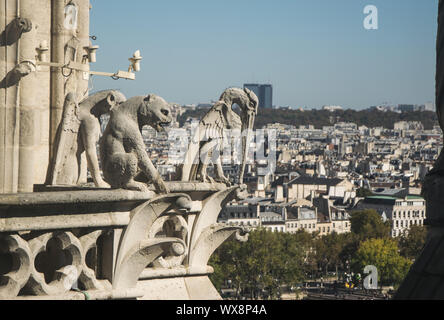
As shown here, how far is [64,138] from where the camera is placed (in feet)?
37.7

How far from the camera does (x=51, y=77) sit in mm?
12938

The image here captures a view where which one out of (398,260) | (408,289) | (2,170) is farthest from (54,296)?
(398,260)

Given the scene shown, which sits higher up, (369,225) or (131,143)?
(131,143)

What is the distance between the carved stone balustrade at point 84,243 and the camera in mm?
8391

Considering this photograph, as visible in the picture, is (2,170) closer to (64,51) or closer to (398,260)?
(64,51)

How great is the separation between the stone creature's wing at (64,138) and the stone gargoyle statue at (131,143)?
1533 mm

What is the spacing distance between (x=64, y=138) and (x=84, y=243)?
2.72m

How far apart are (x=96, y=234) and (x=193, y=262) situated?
8.35 ft

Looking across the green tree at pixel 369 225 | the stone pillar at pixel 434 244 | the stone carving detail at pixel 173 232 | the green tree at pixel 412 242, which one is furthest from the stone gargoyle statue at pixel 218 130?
the green tree at pixel 369 225

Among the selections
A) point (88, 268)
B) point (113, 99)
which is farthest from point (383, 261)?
point (88, 268)

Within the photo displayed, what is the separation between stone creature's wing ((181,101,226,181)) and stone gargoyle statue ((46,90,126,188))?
106cm

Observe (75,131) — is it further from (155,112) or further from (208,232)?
(155,112)

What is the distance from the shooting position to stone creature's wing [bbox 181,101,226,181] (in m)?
12.1

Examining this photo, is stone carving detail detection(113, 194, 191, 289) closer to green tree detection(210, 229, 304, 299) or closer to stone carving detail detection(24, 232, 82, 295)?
stone carving detail detection(24, 232, 82, 295)
